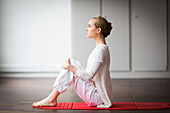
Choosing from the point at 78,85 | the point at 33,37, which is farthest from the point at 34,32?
the point at 78,85

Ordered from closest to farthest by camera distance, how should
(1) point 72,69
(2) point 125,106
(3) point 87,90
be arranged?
(1) point 72,69 → (3) point 87,90 → (2) point 125,106

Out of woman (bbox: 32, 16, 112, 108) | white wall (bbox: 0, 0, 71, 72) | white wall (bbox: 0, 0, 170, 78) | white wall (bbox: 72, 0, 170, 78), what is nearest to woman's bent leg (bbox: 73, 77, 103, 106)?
woman (bbox: 32, 16, 112, 108)

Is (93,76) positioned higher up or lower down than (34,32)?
lower down

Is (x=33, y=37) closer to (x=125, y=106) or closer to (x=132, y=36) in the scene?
(x=132, y=36)

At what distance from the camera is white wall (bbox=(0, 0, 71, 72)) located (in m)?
4.82

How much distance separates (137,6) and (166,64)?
1.27 m

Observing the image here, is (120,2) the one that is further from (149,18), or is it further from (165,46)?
(165,46)

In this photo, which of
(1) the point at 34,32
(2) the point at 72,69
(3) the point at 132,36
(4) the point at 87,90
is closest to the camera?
(2) the point at 72,69

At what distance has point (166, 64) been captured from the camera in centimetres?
440

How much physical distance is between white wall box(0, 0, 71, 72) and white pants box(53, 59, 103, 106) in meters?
2.89

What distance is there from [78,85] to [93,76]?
6.7 inches

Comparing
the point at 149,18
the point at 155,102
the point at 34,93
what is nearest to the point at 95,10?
the point at 149,18

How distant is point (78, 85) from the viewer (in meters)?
1.93

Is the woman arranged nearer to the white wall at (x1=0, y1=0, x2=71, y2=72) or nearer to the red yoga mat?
the red yoga mat
